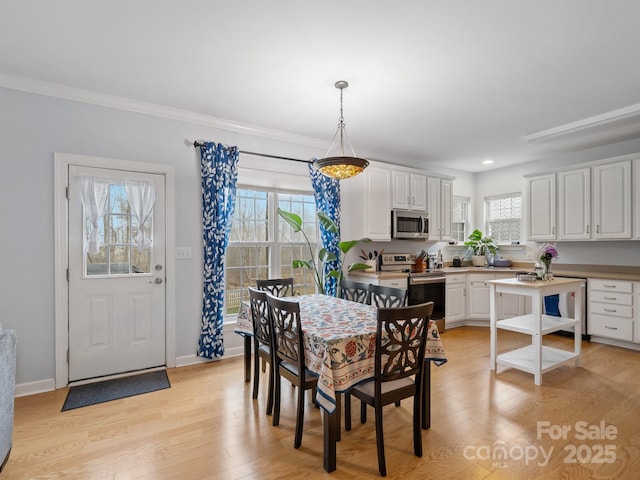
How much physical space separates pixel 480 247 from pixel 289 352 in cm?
490

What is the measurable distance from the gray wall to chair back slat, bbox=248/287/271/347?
128 centimetres

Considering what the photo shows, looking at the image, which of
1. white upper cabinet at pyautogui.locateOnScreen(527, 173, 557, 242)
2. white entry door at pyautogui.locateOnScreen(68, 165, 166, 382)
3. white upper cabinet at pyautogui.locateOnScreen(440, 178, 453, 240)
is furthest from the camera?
white upper cabinet at pyautogui.locateOnScreen(440, 178, 453, 240)

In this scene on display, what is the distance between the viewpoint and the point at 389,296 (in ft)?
9.02

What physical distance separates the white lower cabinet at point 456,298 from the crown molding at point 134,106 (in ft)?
9.96

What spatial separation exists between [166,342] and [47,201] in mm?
1701

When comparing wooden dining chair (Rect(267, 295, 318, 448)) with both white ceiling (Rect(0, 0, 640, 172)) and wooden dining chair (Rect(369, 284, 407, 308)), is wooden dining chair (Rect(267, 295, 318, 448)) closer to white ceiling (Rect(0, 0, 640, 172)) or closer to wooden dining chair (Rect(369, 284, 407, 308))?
wooden dining chair (Rect(369, 284, 407, 308))

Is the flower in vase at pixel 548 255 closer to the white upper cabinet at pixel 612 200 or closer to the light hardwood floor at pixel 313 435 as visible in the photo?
the light hardwood floor at pixel 313 435

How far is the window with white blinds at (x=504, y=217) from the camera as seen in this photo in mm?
5777

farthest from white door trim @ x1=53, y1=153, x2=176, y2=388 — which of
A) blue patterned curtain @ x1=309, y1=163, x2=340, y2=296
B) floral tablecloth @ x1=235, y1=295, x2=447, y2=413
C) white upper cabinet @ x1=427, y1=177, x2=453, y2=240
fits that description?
white upper cabinet @ x1=427, y1=177, x2=453, y2=240

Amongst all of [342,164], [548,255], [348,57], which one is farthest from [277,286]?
[548,255]

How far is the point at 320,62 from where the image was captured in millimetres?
2533

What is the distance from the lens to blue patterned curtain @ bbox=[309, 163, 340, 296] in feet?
14.2

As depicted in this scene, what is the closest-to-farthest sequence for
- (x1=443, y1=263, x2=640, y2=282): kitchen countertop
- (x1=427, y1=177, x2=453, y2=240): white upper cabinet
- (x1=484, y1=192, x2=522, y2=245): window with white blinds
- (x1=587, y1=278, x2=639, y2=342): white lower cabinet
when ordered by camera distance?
(x1=587, y1=278, x2=639, y2=342): white lower cabinet, (x1=443, y1=263, x2=640, y2=282): kitchen countertop, (x1=427, y1=177, x2=453, y2=240): white upper cabinet, (x1=484, y1=192, x2=522, y2=245): window with white blinds

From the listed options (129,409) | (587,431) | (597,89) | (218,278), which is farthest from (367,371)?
(597,89)
